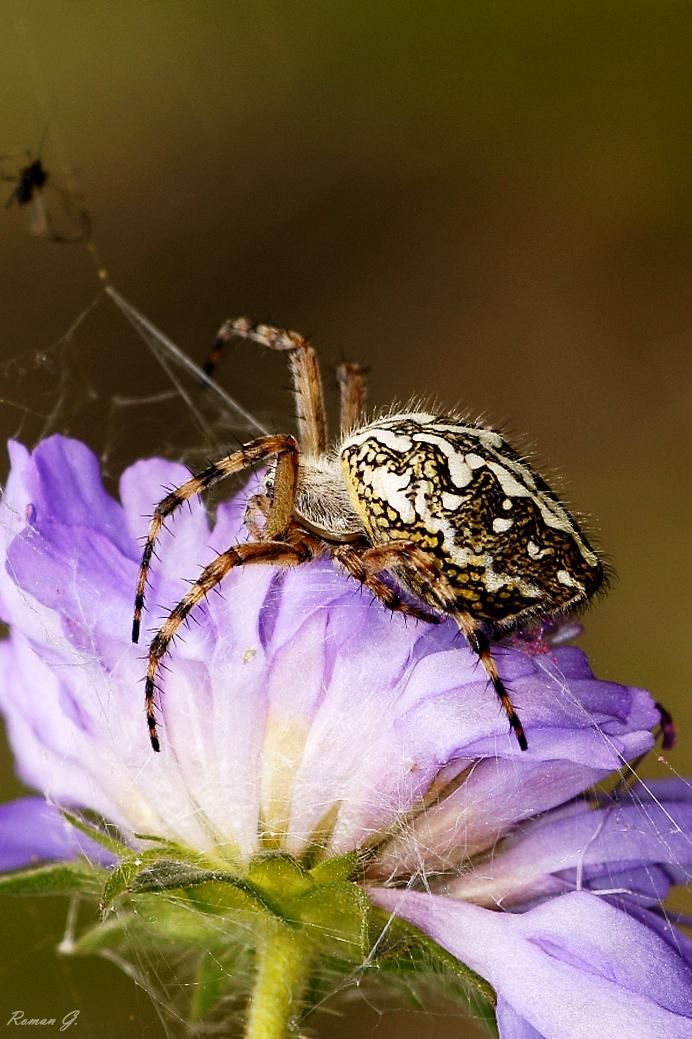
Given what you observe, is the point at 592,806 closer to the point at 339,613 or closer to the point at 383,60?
the point at 339,613

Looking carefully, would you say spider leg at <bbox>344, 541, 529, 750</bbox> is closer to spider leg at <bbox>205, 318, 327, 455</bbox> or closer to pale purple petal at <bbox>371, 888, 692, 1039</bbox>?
pale purple petal at <bbox>371, 888, 692, 1039</bbox>

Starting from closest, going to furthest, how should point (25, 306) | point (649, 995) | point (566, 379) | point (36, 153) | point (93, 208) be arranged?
point (649, 995)
point (36, 153)
point (25, 306)
point (93, 208)
point (566, 379)

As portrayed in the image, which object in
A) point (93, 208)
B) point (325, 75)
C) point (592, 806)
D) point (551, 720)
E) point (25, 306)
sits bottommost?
point (592, 806)

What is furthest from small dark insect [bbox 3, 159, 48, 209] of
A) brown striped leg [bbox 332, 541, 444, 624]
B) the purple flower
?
brown striped leg [bbox 332, 541, 444, 624]

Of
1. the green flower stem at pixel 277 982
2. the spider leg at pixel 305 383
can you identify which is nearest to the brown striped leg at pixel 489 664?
the green flower stem at pixel 277 982

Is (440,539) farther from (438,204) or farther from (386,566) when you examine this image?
(438,204)

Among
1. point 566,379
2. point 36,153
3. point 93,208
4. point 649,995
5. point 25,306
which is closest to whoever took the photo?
point 649,995

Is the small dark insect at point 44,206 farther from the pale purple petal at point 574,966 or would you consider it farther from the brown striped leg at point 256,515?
the pale purple petal at point 574,966

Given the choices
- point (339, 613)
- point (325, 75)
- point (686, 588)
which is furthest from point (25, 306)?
point (339, 613)

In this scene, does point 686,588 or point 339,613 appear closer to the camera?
point 339,613
